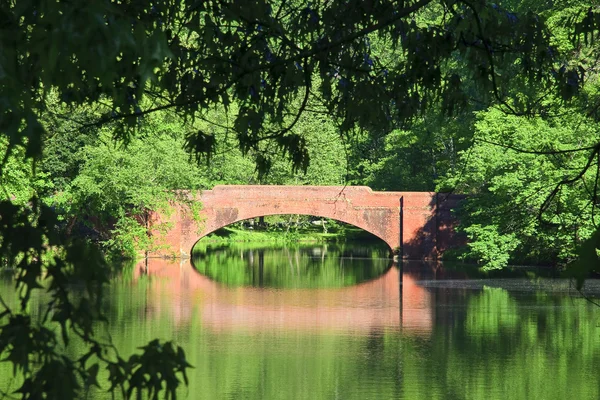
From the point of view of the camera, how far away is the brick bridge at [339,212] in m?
40.9

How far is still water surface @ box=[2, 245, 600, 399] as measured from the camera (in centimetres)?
1603

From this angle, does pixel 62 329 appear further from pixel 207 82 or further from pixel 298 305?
pixel 298 305

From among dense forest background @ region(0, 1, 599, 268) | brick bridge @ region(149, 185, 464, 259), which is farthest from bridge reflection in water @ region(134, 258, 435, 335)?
brick bridge @ region(149, 185, 464, 259)

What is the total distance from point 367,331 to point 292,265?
16431 millimetres

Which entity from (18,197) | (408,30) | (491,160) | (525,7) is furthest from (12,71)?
(525,7)

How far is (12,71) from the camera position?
12.6 feet

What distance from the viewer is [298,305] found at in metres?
25.7

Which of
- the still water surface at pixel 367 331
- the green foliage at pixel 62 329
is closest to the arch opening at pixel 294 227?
the still water surface at pixel 367 331

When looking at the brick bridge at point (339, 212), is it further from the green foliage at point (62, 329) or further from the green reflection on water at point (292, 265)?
the green foliage at point (62, 329)

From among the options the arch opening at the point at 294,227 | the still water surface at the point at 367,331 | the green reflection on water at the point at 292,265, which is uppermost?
the arch opening at the point at 294,227

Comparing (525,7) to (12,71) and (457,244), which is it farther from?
(12,71)

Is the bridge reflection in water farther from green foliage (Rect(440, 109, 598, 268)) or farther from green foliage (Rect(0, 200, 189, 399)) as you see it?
green foliage (Rect(0, 200, 189, 399))

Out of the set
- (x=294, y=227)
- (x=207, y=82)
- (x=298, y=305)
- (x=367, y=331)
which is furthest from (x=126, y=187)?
(x=207, y=82)

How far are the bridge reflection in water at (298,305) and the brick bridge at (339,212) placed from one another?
830cm
